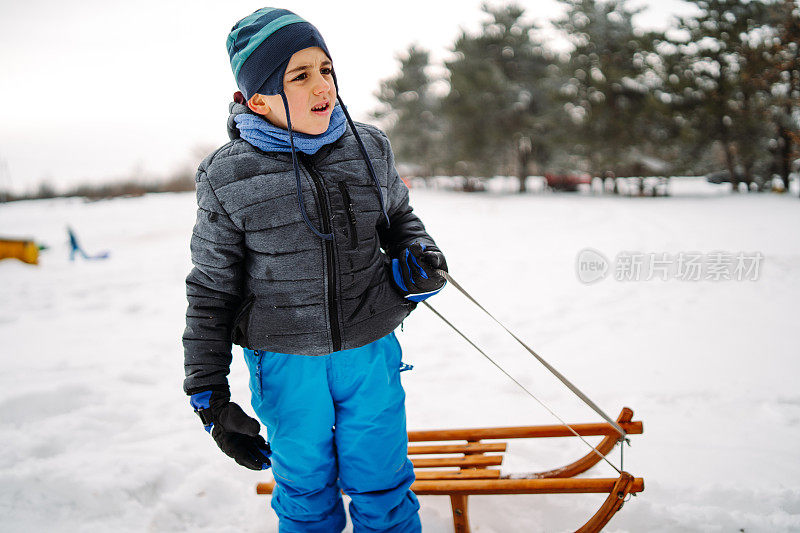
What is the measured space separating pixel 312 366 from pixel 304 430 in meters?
0.20

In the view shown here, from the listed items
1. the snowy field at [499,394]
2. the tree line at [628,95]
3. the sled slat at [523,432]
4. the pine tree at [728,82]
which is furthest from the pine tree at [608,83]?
the sled slat at [523,432]

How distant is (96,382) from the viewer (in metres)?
3.12

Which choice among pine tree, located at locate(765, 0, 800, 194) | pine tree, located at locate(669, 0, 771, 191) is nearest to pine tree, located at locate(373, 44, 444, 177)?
pine tree, located at locate(669, 0, 771, 191)

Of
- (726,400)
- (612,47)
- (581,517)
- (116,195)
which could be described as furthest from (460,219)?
(116,195)

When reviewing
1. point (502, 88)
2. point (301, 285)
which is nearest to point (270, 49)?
point (301, 285)

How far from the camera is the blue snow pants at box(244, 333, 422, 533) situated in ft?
4.75

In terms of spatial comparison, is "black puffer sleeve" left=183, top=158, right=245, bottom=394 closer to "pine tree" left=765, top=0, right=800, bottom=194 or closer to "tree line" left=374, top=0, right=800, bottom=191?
"pine tree" left=765, top=0, right=800, bottom=194

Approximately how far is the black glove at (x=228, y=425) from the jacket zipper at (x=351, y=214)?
1.87ft

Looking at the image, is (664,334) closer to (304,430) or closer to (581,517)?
(581,517)

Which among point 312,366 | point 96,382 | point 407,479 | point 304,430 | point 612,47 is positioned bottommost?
point 96,382

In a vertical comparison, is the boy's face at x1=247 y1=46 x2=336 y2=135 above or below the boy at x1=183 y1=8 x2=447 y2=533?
A: above

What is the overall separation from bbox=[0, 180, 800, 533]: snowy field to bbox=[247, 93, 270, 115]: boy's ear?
1.59 metres

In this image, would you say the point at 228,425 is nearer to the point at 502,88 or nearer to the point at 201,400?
the point at 201,400

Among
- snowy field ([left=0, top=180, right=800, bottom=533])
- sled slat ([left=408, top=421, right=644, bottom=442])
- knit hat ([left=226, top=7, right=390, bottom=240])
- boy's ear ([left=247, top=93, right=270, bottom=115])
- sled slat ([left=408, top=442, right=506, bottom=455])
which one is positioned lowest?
snowy field ([left=0, top=180, right=800, bottom=533])
